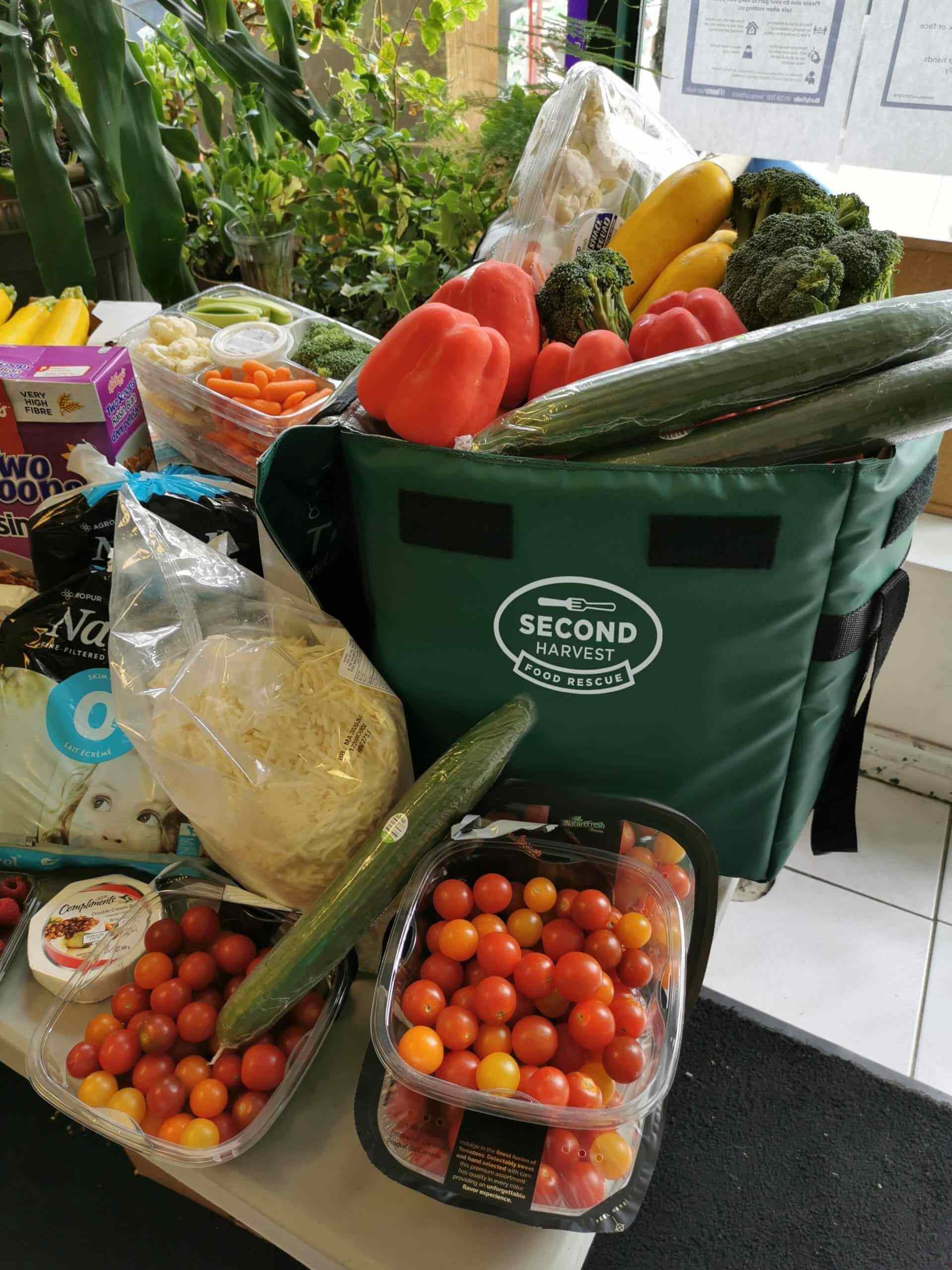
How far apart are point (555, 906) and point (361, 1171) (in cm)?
23

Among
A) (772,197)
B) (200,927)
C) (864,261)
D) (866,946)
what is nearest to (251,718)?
(200,927)

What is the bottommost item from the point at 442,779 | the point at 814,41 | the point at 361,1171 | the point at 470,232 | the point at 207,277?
the point at 361,1171

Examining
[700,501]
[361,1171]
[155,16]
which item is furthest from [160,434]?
[155,16]

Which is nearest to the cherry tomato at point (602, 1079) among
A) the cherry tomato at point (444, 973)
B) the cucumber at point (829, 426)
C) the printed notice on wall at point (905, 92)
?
the cherry tomato at point (444, 973)

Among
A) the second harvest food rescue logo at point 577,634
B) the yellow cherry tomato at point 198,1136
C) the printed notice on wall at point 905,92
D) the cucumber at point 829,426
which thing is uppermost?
the printed notice on wall at point 905,92

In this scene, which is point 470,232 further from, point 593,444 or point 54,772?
point 54,772

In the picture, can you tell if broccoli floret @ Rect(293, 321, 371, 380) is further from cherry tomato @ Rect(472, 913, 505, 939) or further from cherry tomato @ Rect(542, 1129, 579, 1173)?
cherry tomato @ Rect(542, 1129, 579, 1173)

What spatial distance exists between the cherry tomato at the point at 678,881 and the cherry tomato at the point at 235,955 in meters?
0.33

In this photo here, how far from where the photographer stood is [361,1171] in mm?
660

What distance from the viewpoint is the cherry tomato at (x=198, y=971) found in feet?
2.34

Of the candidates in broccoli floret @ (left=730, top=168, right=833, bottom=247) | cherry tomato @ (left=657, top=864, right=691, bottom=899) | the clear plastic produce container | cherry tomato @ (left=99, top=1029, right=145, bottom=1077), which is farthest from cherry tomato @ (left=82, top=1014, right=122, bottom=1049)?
broccoli floret @ (left=730, top=168, right=833, bottom=247)

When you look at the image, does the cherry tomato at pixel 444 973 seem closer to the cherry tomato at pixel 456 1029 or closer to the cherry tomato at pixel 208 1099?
the cherry tomato at pixel 456 1029

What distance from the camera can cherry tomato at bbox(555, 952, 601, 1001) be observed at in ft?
2.10

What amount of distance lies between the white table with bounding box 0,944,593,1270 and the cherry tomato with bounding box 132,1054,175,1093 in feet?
0.23
